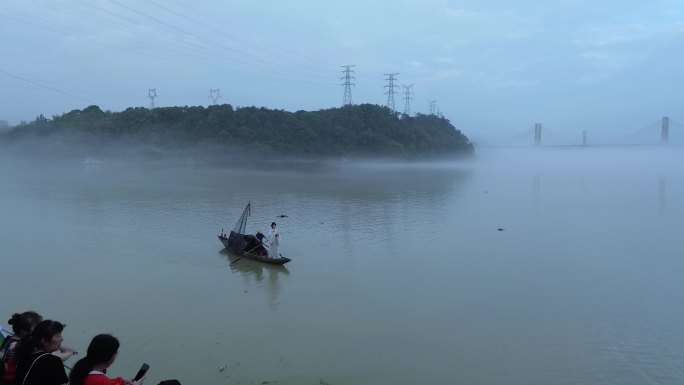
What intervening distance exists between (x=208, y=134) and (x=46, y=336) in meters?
64.2

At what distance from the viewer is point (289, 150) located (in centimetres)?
6875

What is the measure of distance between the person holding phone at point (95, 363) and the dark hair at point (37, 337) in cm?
39

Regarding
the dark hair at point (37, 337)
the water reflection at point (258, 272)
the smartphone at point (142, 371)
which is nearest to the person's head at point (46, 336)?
the dark hair at point (37, 337)

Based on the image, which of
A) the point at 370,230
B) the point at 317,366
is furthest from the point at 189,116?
the point at 317,366

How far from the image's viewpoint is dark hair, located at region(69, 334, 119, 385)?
312cm

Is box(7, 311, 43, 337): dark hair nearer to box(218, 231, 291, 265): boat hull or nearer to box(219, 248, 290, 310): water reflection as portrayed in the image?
box(219, 248, 290, 310): water reflection

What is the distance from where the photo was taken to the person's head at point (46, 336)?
3357 mm

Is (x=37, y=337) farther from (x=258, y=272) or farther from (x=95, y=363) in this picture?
(x=258, y=272)

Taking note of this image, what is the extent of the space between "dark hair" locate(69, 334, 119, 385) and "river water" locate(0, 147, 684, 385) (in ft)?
12.3

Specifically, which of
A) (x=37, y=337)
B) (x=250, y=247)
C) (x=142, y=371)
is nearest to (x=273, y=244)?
(x=250, y=247)

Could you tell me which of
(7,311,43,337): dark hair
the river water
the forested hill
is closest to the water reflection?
the river water

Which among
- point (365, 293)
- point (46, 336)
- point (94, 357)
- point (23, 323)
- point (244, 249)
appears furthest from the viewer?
point (244, 249)

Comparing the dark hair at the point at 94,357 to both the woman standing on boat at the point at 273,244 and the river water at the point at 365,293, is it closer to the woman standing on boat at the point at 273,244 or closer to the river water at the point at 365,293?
the river water at the point at 365,293

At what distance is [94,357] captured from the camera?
316cm
